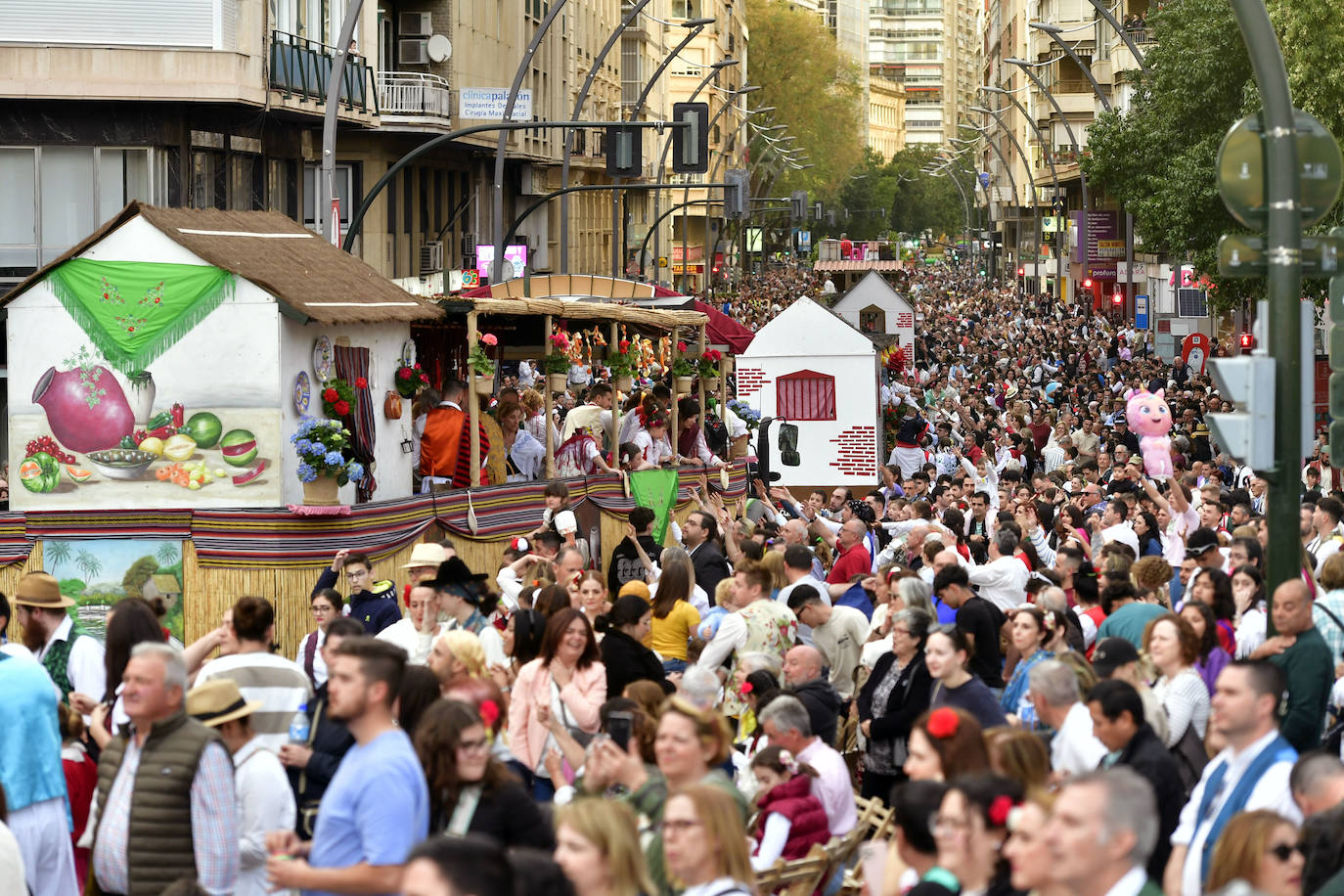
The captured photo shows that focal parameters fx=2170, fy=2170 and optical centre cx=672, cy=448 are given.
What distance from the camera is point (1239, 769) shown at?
23.8ft

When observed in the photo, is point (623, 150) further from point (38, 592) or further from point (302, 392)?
point (38, 592)

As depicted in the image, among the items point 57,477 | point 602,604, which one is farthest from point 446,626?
point 57,477

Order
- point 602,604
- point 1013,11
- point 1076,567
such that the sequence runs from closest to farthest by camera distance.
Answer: point 602,604, point 1076,567, point 1013,11

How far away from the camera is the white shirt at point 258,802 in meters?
7.30

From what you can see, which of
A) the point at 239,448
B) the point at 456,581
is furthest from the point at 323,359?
the point at 456,581

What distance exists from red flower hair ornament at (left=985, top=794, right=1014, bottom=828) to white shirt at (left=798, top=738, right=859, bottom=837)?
8.02 feet

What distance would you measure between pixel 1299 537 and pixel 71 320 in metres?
8.53

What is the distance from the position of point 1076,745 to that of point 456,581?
3798 mm

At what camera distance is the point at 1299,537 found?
988 cm

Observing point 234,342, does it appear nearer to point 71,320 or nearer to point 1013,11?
point 71,320

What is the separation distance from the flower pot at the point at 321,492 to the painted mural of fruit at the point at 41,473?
68.1 inches

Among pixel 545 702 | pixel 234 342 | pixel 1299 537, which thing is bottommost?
pixel 545 702

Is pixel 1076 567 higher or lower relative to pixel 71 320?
lower

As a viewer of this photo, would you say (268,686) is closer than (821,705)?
Yes
